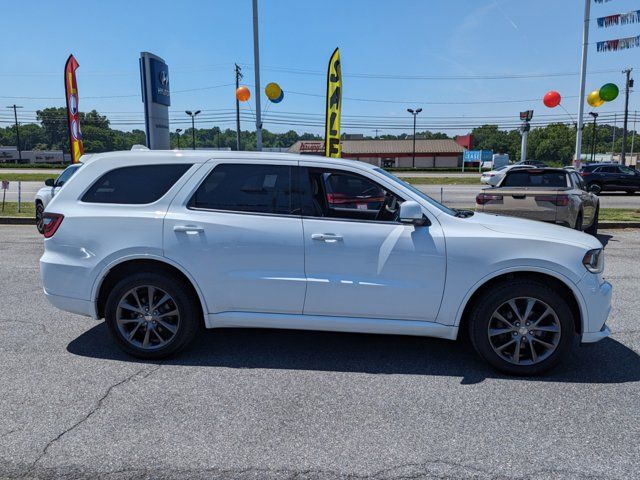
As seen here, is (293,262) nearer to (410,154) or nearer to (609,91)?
(609,91)

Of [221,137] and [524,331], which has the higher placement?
[221,137]

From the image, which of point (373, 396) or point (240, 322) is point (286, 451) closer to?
point (373, 396)

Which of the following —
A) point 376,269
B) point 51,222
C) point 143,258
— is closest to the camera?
point 376,269

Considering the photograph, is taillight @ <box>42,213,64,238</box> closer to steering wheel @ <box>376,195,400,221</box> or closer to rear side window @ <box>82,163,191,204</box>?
rear side window @ <box>82,163,191,204</box>

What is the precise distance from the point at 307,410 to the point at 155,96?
41.0 ft

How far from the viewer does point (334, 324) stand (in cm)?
415

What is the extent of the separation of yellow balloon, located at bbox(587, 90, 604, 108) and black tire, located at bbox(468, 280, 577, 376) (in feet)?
55.8

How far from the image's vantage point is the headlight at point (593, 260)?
394 cm

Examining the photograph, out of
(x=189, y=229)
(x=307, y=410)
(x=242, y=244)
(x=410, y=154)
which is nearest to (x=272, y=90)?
(x=189, y=229)

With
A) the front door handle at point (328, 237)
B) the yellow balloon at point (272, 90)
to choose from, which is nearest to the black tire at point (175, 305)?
the front door handle at point (328, 237)

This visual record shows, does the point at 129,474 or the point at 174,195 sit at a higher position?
the point at 174,195

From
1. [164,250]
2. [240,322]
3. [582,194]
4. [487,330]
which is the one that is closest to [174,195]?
[164,250]

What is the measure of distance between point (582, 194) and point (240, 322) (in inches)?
319

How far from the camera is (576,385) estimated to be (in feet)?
12.9
